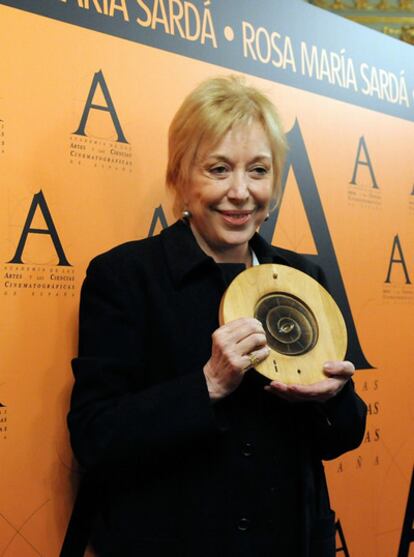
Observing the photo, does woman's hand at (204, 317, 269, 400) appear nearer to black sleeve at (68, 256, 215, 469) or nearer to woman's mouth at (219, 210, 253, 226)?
black sleeve at (68, 256, 215, 469)

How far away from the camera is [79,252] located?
1692 millimetres

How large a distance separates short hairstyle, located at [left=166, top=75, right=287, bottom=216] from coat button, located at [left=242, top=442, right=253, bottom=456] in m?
0.54

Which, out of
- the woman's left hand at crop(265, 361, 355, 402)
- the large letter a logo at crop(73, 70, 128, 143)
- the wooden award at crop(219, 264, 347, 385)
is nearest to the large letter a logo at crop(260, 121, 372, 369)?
the large letter a logo at crop(73, 70, 128, 143)

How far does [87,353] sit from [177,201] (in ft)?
1.38

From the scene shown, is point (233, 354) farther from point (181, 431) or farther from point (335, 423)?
point (335, 423)

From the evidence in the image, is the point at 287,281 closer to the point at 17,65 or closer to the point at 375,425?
the point at 17,65

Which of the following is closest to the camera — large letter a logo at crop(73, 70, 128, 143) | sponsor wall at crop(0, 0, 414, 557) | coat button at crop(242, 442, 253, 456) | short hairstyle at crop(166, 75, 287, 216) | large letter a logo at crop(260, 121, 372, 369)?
coat button at crop(242, 442, 253, 456)

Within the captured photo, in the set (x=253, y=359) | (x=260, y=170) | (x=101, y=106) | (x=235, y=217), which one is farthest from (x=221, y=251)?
(x=101, y=106)

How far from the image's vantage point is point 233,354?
1.27 m

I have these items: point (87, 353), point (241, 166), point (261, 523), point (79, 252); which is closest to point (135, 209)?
point (79, 252)

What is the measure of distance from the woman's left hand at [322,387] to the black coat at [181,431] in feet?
0.17

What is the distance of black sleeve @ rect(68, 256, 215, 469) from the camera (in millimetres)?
1284

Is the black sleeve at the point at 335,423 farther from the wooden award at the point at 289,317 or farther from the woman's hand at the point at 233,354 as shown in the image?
the woman's hand at the point at 233,354

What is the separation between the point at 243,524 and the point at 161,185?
89cm
